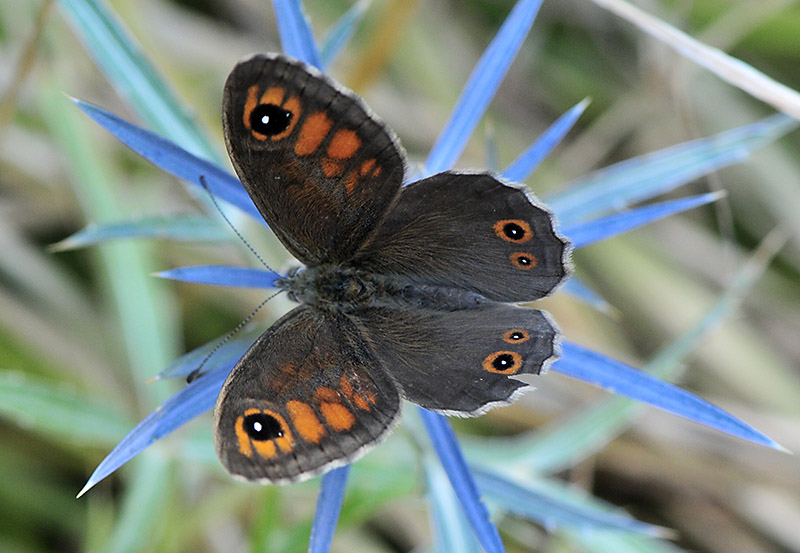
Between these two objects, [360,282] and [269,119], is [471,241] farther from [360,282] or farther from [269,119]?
[269,119]

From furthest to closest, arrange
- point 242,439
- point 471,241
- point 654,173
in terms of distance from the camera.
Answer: point 654,173 < point 471,241 < point 242,439

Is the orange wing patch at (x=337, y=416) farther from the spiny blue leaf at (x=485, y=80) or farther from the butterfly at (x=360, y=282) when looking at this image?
the spiny blue leaf at (x=485, y=80)

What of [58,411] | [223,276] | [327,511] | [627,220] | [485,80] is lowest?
[58,411]

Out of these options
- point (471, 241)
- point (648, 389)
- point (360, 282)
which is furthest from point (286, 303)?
point (648, 389)

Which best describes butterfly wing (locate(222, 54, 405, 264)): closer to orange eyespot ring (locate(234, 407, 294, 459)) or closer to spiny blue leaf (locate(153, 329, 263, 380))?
spiny blue leaf (locate(153, 329, 263, 380))

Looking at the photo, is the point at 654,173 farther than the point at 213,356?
Yes

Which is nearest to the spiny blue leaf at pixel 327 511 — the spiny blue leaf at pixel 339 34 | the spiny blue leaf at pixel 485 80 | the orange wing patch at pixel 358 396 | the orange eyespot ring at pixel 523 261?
the orange wing patch at pixel 358 396

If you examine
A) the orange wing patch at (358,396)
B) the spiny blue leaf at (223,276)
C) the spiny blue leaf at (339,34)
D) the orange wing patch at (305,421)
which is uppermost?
the spiny blue leaf at (339,34)

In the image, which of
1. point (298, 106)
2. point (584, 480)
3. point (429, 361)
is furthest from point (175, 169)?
point (584, 480)
